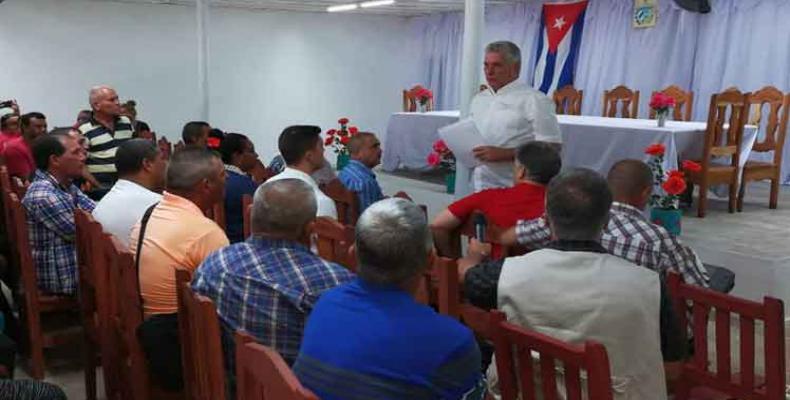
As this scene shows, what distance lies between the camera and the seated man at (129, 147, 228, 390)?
1.91 m

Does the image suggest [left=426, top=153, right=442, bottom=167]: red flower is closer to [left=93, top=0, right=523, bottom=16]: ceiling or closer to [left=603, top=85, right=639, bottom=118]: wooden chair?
[left=603, top=85, right=639, bottom=118]: wooden chair

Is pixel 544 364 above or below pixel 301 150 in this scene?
below

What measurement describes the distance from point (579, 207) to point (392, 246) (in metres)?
0.50

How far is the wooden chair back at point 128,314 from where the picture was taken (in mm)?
1788

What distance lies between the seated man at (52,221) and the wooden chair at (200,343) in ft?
3.89

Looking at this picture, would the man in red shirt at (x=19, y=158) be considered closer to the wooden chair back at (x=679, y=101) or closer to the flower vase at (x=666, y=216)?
the flower vase at (x=666, y=216)

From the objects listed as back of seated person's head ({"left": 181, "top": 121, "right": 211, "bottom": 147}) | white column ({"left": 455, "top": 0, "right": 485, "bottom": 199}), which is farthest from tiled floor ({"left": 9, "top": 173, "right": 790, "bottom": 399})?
white column ({"left": 455, "top": 0, "right": 485, "bottom": 199})

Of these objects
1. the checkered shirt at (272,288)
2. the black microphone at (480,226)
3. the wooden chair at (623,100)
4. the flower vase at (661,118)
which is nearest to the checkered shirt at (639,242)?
the black microphone at (480,226)

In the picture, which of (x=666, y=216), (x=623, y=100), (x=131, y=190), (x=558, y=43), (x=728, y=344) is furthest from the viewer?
(x=558, y=43)

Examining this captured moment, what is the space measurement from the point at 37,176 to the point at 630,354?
92.9 inches

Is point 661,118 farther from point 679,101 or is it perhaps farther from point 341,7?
point 341,7

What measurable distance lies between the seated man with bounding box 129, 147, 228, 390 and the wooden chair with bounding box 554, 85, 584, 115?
6833mm

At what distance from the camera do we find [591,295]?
1.44 metres

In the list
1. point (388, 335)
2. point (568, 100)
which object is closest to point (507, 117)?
point (388, 335)
